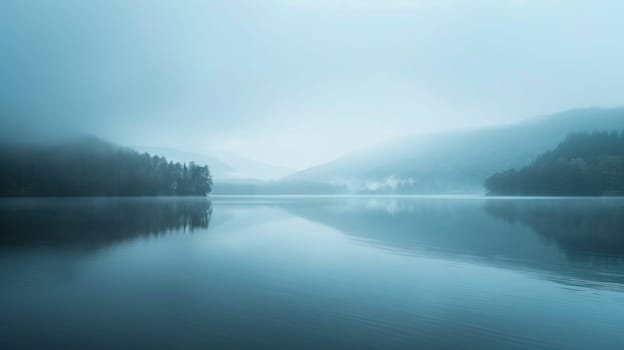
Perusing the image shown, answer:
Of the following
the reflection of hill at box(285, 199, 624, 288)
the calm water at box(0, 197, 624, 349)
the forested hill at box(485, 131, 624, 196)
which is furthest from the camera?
the forested hill at box(485, 131, 624, 196)

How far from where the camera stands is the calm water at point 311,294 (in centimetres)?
1177

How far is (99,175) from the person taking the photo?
164 m

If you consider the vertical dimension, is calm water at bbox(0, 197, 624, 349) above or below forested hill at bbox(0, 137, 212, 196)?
below

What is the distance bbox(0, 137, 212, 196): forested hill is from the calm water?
493ft

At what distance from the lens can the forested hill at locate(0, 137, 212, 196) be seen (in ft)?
521

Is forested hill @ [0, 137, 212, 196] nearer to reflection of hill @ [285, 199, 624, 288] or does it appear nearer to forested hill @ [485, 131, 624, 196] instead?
reflection of hill @ [285, 199, 624, 288]

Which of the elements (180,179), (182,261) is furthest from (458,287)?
(180,179)

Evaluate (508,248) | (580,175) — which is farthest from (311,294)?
(580,175)

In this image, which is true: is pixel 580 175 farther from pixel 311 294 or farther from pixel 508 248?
pixel 311 294

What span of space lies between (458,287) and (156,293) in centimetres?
1374

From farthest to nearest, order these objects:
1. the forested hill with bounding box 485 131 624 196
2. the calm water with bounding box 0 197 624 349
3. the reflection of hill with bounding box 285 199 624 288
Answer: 1. the forested hill with bounding box 485 131 624 196
2. the reflection of hill with bounding box 285 199 624 288
3. the calm water with bounding box 0 197 624 349

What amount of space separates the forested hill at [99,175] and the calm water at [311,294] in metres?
150

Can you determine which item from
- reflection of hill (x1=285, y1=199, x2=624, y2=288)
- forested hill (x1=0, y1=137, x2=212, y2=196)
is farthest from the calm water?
forested hill (x1=0, y1=137, x2=212, y2=196)

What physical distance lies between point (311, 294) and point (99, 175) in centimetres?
17483
